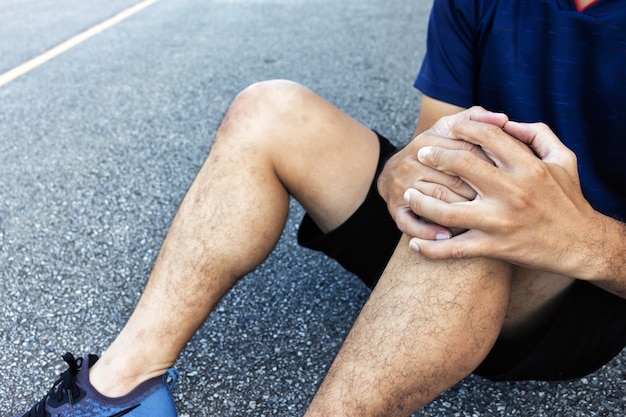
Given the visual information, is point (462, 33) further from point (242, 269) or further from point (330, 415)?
point (330, 415)

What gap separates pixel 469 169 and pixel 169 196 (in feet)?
5.24

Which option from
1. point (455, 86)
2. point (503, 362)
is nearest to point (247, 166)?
point (455, 86)

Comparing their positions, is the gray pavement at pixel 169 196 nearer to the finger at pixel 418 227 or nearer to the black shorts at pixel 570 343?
the black shorts at pixel 570 343

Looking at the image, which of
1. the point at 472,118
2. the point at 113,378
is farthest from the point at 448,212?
the point at 113,378

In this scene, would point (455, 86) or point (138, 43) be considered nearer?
point (455, 86)

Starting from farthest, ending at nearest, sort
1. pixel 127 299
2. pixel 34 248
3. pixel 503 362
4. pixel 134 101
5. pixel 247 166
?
pixel 134 101 < pixel 34 248 < pixel 127 299 < pixel 247 166 < pixel 503 362

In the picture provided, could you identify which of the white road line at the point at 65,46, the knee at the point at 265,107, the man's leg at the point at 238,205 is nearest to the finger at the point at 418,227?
the man's leg at the point at 238,205

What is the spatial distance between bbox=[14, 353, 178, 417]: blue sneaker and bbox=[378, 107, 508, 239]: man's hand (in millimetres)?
594

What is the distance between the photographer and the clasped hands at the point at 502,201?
101cm

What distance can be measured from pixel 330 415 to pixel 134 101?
265 cm

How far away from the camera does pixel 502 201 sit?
1014 millimetres

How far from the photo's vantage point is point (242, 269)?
1.37 meters

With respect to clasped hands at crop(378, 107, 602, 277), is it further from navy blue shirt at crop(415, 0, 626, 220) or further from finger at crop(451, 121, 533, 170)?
navy blue shirt at crop(415, 0, 626, 220)

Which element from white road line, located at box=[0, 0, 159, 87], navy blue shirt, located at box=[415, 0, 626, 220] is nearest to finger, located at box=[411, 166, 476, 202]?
navy blue shirt, located at box=[415, 0, 626, 220]
